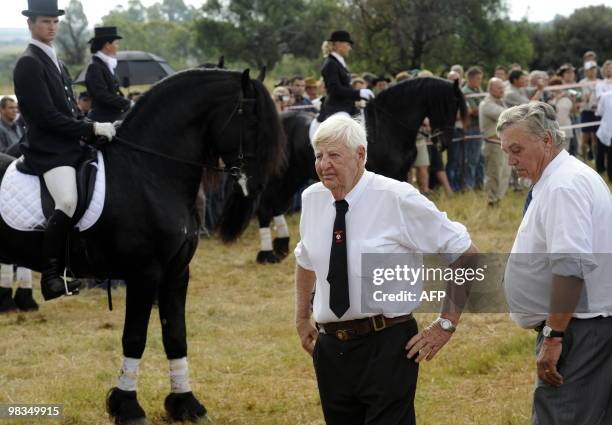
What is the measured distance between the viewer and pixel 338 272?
13.6ft

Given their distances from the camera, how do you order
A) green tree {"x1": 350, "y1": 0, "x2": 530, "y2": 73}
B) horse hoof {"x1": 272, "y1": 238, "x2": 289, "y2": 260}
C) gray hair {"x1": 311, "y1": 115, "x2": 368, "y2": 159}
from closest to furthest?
gray hair {"x1": 311, "y1": 115, "x2": 368, "y2": 159}, horse hoof {"x1": 272, "y1": 238, "x2": 289, "y2": 260}, green tree {"x1": 350, "y1": 0, "x2": 530, "y2": 73}

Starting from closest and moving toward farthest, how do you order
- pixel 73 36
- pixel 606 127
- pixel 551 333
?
pixel 551 333
pixel 606 127
pixel 73 36

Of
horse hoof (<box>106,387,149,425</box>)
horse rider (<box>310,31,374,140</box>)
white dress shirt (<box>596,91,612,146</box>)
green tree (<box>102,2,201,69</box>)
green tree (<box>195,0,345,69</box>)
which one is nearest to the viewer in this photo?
horse hoof (<box>106,387,149,425</box>)

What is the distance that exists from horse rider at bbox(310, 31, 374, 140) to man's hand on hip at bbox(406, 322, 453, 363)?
844 centimetres

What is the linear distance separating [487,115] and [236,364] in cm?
903

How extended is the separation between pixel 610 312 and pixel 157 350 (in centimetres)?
526

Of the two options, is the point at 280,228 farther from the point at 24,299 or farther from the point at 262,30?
the point at 262,30

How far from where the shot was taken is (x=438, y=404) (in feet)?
22.3

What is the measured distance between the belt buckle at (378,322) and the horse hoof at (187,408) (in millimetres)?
2874

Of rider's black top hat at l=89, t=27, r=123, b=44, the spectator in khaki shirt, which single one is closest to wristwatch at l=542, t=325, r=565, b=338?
rider's black top hat at l=89, t=27, r=123, b=44

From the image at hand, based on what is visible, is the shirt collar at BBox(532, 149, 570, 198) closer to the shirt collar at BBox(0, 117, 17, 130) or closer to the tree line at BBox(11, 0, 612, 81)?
the shirt collar at BBox(0, 117, 17, 130)

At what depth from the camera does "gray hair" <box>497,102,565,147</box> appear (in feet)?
13.7

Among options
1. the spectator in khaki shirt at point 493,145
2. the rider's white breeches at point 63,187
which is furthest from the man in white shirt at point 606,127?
the rider's white breeches at point 63,187

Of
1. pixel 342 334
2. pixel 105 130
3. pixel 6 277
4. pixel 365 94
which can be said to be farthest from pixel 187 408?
pixel 365 94
